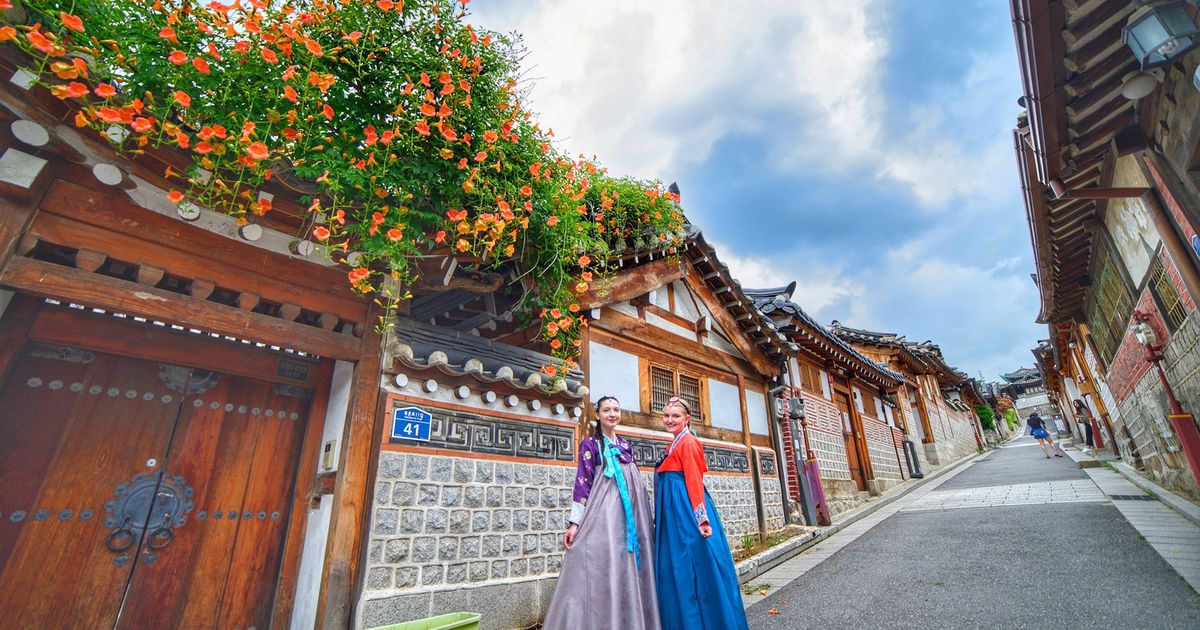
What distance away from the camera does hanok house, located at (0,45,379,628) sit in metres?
3.07

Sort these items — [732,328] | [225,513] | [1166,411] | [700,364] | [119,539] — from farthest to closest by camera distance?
[732,328]
[700,364]
[1166,411]
[225,513]
[119,539]

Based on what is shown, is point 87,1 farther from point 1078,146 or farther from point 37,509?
point 1078,146

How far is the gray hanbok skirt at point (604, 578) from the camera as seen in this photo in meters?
3.37

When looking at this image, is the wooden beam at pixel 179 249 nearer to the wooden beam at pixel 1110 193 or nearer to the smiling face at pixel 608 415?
the smiling face at pixel 608 415

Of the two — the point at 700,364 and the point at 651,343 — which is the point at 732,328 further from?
the point at 651,343

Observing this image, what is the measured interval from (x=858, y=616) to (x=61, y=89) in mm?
7084

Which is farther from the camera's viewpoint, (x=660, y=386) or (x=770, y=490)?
(x=770, y=490)

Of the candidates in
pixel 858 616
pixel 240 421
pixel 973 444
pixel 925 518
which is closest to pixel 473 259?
pixel 240 421

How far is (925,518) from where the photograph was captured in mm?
9164

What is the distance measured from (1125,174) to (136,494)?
9.81 m

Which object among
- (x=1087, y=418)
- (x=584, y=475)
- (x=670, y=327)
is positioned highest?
(x=670, y=327)

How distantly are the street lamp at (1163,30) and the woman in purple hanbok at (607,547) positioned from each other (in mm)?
4710

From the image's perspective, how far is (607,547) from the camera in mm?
3582

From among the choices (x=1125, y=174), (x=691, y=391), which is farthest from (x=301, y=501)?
(x=1125, y=174)
